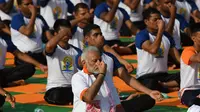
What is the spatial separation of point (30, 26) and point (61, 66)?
7.38 ft

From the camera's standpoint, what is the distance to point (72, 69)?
11141mm

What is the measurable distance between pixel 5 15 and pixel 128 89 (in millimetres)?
4445

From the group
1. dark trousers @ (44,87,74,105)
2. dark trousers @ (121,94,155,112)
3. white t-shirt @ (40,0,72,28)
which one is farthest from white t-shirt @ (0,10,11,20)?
dark trousers @ (121,94,155,112)

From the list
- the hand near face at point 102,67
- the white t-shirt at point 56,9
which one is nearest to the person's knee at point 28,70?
the white t-shirt at point 56,9

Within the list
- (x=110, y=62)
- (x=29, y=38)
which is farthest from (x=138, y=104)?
(x=29, y=38)

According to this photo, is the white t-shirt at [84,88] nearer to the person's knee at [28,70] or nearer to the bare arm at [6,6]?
the person's knee at [28,70]

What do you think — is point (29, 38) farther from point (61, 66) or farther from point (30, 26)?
point (61, 66)

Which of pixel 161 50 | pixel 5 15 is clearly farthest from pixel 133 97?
pixel 5 15

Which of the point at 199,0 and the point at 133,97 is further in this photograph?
the point at 199,0

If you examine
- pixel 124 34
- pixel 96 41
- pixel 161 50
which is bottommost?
pixel 124 34

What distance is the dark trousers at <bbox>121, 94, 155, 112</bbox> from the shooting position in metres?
10.1

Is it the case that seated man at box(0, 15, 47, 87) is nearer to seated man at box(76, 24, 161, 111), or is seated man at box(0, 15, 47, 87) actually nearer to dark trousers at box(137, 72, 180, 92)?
dark trousers at box(137, 72, 180, 92)

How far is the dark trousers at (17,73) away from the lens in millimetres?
12391

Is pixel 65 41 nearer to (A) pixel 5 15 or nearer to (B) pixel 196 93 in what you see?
(B) pixel 196 93
